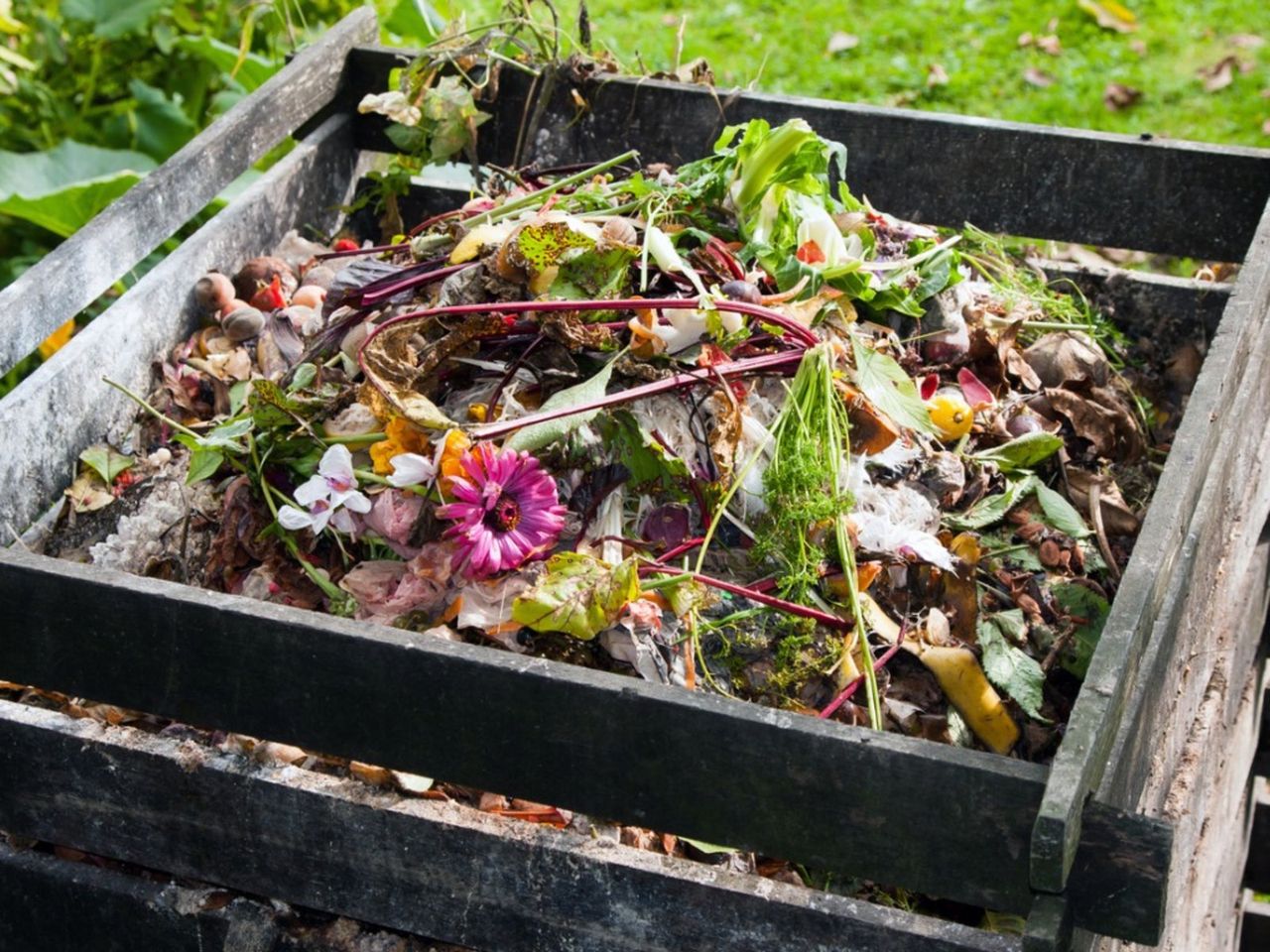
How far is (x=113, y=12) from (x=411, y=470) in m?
3.20

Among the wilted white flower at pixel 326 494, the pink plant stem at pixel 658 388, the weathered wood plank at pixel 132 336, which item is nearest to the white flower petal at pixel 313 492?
the wilted white flower at pixel 326 494

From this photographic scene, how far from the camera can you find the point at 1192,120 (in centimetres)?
569

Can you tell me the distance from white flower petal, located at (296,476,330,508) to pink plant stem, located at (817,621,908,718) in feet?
2.46

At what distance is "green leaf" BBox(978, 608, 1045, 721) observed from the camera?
7.59ft

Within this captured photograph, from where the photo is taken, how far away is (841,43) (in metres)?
6.25

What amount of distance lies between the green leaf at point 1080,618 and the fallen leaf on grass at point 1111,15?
4324mm

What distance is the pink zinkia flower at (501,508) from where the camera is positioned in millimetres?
2178

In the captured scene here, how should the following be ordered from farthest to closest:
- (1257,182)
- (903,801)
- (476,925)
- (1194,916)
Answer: (1257,182), (1194,916), (476,925), (903,801)

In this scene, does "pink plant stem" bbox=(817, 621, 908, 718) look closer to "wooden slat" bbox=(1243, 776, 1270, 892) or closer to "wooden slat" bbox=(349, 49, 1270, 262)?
"wooden slat" bbox=(349, 49, 1270, 262)

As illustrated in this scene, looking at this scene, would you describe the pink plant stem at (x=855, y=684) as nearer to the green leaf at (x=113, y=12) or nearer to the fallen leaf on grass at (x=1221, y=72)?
the green leaf at (x=113, y=12)

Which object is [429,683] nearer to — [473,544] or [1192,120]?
[473,544]

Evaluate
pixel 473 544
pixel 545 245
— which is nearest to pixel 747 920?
pixel 473 544

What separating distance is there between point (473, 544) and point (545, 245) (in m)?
0.51

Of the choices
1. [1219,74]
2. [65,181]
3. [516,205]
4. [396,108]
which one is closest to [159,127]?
[65,181]
